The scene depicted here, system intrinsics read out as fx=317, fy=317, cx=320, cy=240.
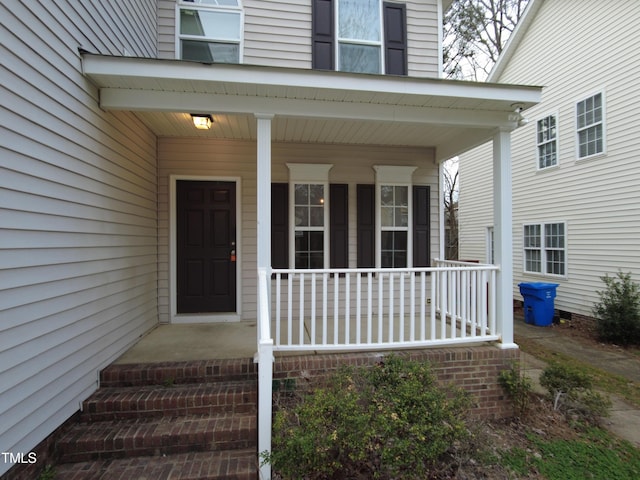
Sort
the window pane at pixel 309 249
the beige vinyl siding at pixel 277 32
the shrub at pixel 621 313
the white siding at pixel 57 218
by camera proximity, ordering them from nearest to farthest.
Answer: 1. the white siding at pixel 57 218
2. the beige vinyl siding at pixel 277 32
3. the window pane at pixel 309 249
4. the shrub at pixel 621 313

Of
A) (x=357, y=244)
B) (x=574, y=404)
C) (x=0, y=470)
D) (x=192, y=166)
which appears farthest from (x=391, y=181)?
(x=0, y=470)

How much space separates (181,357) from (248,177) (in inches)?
99.5

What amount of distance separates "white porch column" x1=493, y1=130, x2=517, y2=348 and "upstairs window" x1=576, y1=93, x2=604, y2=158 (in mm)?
4497

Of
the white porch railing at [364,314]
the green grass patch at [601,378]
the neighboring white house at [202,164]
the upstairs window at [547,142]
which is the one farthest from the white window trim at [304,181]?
the upstairs window at [547,142]

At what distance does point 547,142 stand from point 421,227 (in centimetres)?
495

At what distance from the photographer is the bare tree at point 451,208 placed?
1579cm

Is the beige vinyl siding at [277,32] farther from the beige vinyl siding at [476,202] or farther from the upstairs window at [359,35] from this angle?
the beige vinyl siding at [476,202]

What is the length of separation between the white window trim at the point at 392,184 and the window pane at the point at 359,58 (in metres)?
A: 1.50

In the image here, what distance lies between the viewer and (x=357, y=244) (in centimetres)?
485

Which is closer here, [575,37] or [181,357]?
[181,357]

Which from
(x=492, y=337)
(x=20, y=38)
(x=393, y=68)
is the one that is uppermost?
(x=393, y=68)

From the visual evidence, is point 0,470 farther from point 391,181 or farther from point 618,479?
point 391,181

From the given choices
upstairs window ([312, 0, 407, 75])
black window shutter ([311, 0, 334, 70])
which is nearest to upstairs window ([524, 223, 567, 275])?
upstairs window ([312, 0, 407, 75])

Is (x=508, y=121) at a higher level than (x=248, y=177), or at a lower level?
higher
